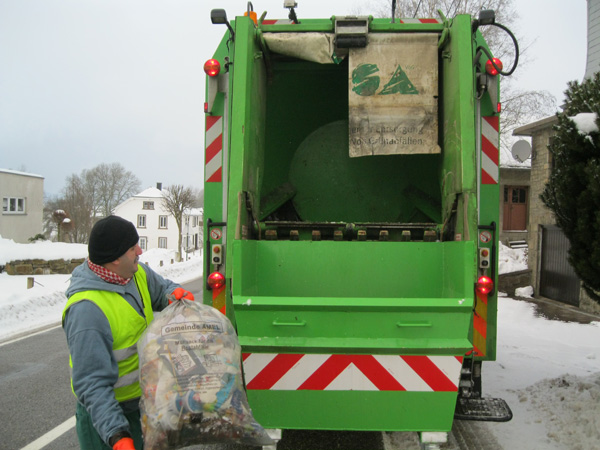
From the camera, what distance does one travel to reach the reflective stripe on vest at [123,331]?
183 centimetres

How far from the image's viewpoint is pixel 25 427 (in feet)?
12.7

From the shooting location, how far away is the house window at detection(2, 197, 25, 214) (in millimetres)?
30938

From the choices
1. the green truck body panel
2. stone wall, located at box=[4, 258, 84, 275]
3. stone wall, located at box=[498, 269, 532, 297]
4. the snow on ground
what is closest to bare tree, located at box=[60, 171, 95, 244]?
stone wall, located at box=[4, 258, 84, 275]

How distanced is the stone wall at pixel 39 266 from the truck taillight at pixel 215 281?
44.7 ft

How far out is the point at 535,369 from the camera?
5004 mm

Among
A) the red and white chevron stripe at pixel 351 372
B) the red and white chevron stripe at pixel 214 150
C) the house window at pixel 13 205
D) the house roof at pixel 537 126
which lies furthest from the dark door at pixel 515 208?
the house window at pixel 13 205

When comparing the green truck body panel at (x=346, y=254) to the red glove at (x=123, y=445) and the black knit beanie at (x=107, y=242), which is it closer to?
the black knit beanie at (x=107, y=242)

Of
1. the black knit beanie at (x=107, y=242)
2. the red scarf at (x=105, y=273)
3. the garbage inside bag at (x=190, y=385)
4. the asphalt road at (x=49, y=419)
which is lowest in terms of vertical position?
the asphalt road at (x=49, y=419)

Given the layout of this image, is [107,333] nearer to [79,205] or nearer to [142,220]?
[79,205]

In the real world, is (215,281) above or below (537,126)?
below

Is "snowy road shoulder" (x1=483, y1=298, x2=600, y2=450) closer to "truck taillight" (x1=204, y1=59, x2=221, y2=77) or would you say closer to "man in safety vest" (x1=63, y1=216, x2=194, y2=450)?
"man in safety vest" (x1=63, y1=216, x2=194, y2=450)

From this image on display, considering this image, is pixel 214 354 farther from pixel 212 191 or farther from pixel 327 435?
pixel 327 435

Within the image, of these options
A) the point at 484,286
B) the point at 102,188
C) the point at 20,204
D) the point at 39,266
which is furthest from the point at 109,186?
the point at 484,286

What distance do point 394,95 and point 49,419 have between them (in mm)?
3784
